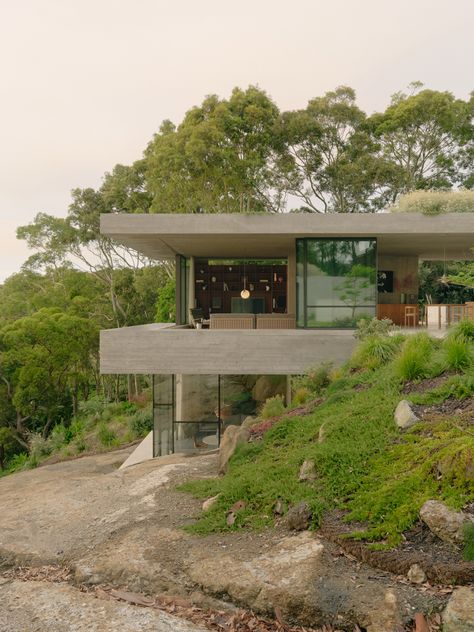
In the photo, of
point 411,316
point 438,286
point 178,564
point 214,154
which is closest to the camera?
point 178,564

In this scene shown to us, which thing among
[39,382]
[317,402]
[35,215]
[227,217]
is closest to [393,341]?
[317,402]

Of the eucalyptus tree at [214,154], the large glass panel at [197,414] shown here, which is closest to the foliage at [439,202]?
the large glass panel at [197,414]

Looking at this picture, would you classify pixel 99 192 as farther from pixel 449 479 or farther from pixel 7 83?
pixel 449 479

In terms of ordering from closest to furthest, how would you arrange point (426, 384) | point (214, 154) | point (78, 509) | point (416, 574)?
1. point (416, 574)
2. point (78, 509)
3. point (426, 384)
4. point (214, 154)

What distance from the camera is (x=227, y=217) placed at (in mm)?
11656

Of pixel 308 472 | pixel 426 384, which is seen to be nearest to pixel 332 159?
pixel 426 384

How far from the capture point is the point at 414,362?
782 cm

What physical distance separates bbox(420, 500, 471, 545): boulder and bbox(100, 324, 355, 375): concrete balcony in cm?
639

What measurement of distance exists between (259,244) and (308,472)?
31.2 feet

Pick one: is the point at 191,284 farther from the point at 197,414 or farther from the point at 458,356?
the point at 458,356

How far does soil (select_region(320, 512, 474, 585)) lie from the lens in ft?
13.5

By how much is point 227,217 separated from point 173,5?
785cm

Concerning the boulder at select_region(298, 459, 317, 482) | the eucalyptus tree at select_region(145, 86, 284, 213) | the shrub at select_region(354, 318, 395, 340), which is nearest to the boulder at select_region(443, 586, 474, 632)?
the boulder at select_region(298, 459, 317, 482)

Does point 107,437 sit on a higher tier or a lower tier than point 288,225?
lower
